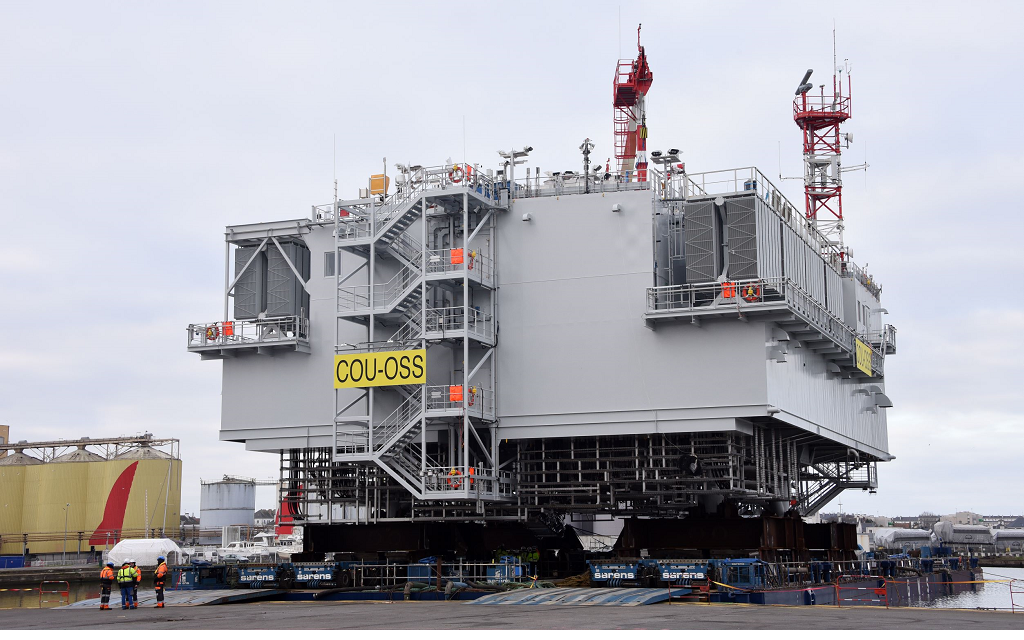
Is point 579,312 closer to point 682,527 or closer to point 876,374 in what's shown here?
point 682,527

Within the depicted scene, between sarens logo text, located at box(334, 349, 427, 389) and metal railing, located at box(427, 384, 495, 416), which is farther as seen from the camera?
A: sarens logo text, located at box(334, 349, 427, 389)

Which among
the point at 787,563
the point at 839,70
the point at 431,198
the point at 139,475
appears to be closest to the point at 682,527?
the point at 787,563

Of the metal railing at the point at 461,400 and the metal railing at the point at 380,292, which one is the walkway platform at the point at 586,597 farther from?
the metal railing at the point at 380,292

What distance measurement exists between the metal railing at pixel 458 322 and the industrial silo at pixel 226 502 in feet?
197

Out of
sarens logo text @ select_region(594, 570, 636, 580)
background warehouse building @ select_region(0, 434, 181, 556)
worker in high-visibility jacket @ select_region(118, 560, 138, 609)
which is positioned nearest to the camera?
worker in high-visibility jacket @ select_region(118, 560, 138, 609)

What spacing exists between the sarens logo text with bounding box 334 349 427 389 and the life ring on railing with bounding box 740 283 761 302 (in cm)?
1304

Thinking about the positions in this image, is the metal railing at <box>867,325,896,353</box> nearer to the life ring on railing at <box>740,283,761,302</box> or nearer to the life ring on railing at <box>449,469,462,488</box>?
the life ring on railing at <box>740,283,761,302</box>

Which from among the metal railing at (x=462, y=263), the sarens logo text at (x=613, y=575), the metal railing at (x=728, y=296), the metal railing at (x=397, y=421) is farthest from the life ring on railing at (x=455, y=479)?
the metal railing at (x=728, y=296)

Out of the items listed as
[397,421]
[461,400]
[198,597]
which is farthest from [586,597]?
[198,597]

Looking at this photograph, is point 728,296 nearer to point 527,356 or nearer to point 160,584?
point 527,356

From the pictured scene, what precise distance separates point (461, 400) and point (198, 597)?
497 inches

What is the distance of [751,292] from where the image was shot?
140 ft

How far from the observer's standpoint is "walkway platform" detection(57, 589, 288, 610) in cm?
3994

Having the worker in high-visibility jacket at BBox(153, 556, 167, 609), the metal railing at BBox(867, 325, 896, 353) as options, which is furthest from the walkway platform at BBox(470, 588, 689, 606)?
the metal railing at BBox(867, 325, 896, 353)
